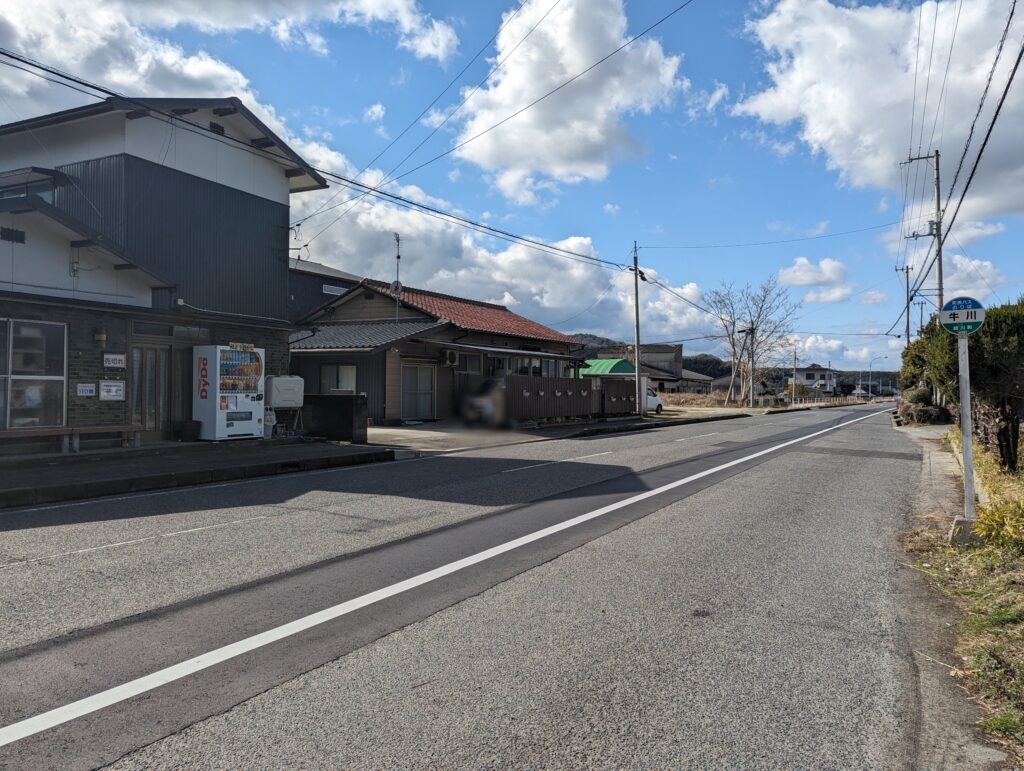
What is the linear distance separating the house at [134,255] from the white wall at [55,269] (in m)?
0.02

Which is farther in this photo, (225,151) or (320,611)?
(225,151)

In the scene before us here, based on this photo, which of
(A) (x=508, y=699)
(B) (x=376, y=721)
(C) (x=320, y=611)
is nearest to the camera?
(B) (x=376, y=721)

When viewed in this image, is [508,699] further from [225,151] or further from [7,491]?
[225,151]

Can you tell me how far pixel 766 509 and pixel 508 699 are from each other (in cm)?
690

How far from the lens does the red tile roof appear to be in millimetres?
29734

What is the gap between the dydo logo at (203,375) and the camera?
16359 millimetres

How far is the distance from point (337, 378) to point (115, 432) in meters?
12.7

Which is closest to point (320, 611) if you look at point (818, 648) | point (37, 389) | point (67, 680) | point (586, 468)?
point (67, 680)

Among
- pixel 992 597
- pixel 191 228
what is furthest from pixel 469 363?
pixel 992 597

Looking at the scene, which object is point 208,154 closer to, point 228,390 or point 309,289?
point 228,390

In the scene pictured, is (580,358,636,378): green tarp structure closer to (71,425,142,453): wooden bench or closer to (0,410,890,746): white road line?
(71,425,142,453): wooden bench

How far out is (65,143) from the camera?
1770 cm

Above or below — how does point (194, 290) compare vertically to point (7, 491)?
above

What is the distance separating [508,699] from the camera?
12.2ft
